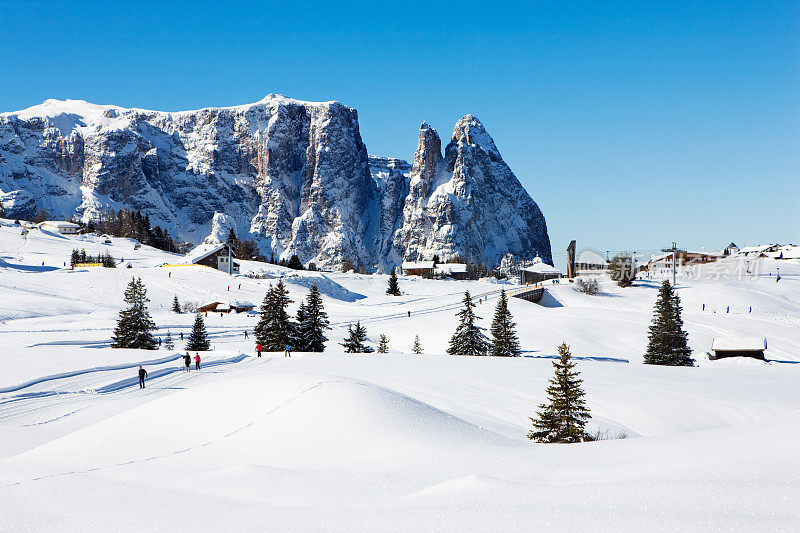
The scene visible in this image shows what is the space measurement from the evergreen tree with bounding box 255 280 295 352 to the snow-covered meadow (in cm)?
726

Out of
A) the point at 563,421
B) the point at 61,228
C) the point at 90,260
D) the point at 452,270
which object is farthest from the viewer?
the point at 452,270

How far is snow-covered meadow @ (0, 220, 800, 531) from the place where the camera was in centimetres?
552

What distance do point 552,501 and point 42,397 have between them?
20217mm

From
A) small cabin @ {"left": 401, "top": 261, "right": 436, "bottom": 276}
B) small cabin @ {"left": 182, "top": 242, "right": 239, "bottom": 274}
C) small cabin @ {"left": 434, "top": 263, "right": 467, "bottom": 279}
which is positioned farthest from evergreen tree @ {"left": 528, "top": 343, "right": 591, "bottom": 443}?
small cabin @ {"left": 401, "top": 261, "right": 436, "bottom": 276}

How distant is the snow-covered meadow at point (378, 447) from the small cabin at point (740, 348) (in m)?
9.14

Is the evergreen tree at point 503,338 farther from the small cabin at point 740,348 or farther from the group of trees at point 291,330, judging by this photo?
the small cabin at point 740,348

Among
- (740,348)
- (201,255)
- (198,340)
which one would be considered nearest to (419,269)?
(201,255)

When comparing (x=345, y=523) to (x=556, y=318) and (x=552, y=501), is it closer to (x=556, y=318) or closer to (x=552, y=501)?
(x=552, y=501)

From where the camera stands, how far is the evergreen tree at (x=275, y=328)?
39844 millimetres

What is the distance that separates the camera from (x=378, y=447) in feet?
31.4

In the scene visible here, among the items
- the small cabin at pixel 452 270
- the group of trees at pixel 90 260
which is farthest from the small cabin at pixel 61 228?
the small cabin at pixel 452 270

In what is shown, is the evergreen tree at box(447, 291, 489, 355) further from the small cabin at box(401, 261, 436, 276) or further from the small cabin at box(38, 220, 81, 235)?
the small cabin at box(38, 220, 81, 235)

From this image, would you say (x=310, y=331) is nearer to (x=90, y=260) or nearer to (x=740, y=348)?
(x=740, y=348)

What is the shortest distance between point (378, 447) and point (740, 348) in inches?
1503
